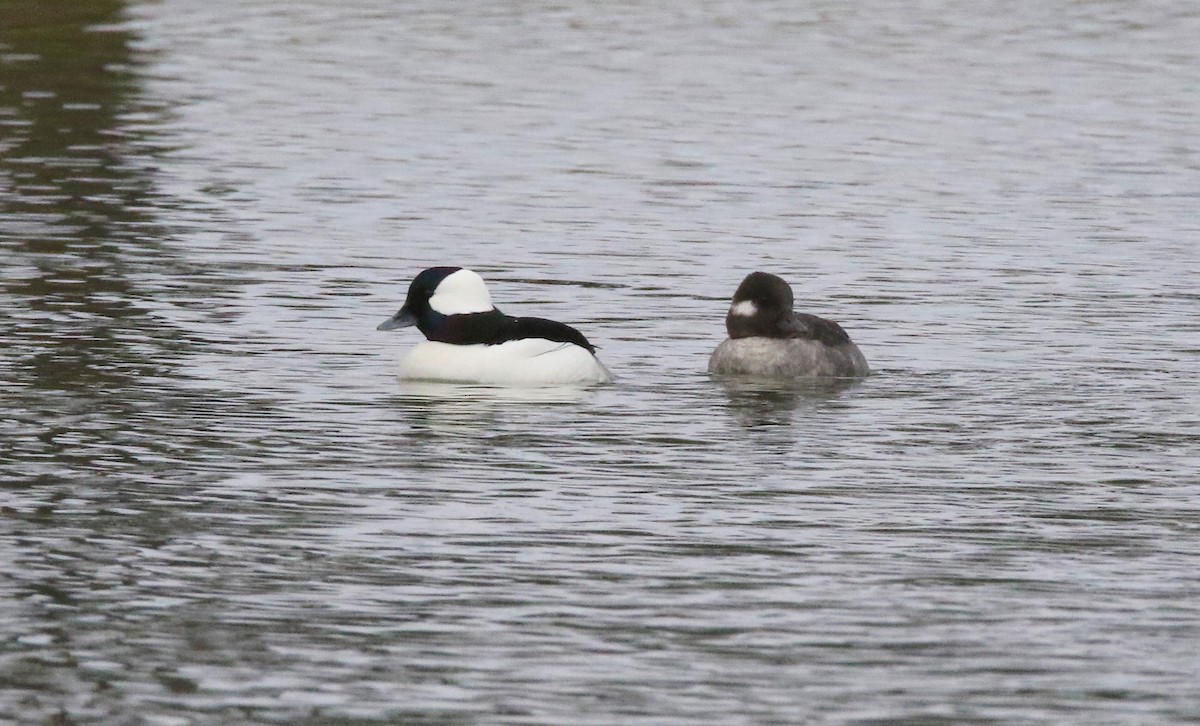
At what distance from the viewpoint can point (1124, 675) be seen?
9.55m

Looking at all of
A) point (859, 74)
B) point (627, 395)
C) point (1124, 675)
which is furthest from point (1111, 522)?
point (859, 74)

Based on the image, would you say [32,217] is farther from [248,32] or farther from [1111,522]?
[248,32]

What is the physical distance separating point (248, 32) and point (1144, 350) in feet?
94.6

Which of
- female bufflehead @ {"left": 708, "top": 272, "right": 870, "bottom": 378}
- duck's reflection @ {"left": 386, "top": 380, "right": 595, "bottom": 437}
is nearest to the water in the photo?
duck's reflection @ {"left": 386, "top": 380, "right": 595, "bottom": 437}

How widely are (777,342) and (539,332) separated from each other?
158cm

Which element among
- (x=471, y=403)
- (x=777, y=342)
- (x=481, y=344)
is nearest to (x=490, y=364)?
(x=481, y=344)

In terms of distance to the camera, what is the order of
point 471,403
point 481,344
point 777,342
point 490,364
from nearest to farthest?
point 471,403 < point 490,364 < point 481,344 < point 777,342

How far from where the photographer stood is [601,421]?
1524cm

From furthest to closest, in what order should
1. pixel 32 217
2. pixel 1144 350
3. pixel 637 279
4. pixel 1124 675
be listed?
pixel 32 217
pixel 637 279
pixel 1144 350
pixel 1124 675

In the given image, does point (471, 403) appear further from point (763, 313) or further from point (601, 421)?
point (763, 313)

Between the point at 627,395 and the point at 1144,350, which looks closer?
the point at 627,395

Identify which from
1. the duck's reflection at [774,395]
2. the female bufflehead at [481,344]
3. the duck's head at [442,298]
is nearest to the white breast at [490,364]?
the female bufflehead at [481,344]

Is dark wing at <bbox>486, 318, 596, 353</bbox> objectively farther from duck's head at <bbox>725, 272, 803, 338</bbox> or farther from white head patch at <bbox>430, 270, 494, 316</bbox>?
duck's head at <bbox>725, 272, 803, 338</bbox>

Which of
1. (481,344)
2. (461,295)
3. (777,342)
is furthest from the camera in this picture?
(777,342)
